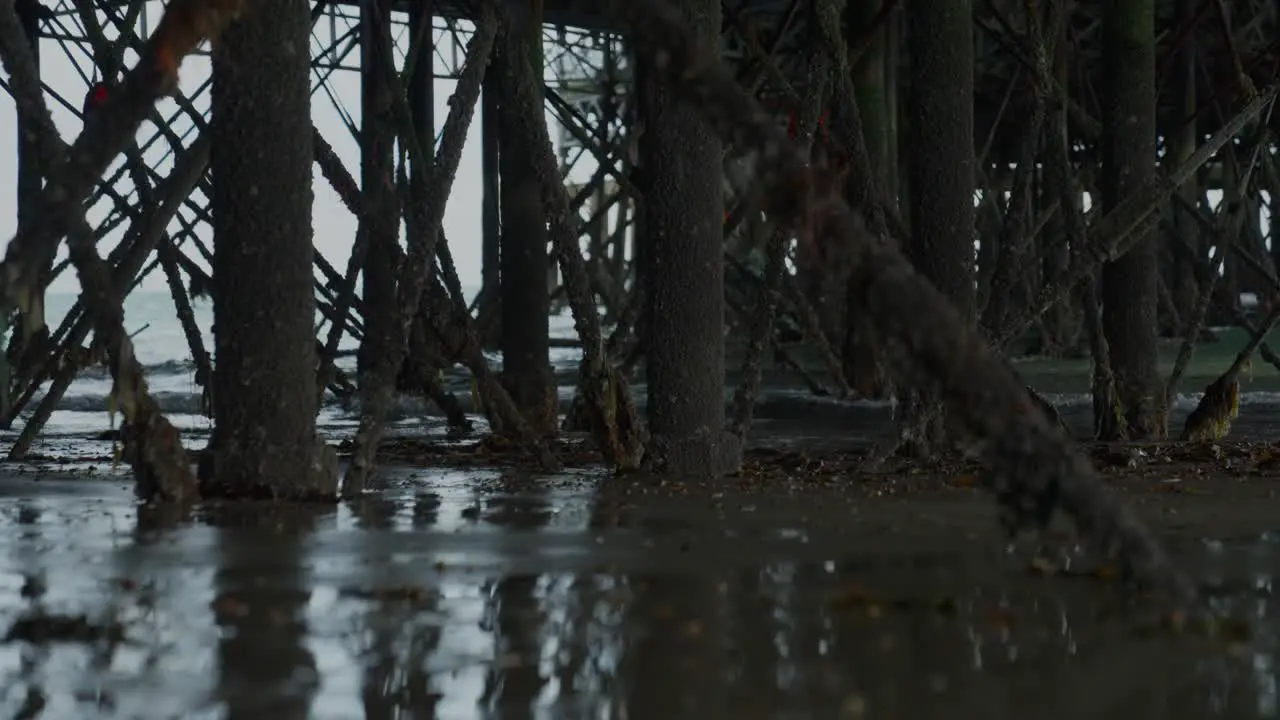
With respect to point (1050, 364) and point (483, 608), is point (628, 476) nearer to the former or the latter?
point (483, 608)

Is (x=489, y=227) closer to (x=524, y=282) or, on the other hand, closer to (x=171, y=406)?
(x=171, y=406)

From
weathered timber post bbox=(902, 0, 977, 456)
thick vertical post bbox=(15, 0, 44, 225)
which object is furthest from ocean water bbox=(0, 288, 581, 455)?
weathered timber post bbox=(902, 0, 977, 456)

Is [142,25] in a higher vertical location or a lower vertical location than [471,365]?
higher

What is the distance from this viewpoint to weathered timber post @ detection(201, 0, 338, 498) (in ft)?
22.1

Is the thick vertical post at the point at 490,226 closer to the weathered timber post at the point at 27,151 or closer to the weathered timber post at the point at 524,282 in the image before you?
the weathered timber post at the point at 27,151

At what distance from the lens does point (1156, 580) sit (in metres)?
4.30

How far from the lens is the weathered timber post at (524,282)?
1095 centimetres

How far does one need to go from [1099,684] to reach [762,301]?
470 centimetres

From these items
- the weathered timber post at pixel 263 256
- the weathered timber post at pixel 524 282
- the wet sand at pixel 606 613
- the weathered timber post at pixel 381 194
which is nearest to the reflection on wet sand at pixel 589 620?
the wet sand at pixel 606 613

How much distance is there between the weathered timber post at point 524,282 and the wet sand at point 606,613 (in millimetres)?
4225

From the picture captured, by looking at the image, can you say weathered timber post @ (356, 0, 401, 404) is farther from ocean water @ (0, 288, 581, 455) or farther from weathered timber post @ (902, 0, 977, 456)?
weathered timber post @ (902, 0, 977, 456)

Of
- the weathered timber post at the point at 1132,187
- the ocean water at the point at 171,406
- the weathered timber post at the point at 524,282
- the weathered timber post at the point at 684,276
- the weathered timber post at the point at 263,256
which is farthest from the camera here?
the ocean water at the point at 171,406

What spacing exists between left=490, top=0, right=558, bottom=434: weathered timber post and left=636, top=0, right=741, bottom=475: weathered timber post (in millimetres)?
3170

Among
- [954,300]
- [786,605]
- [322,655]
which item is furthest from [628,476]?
[322,655]
